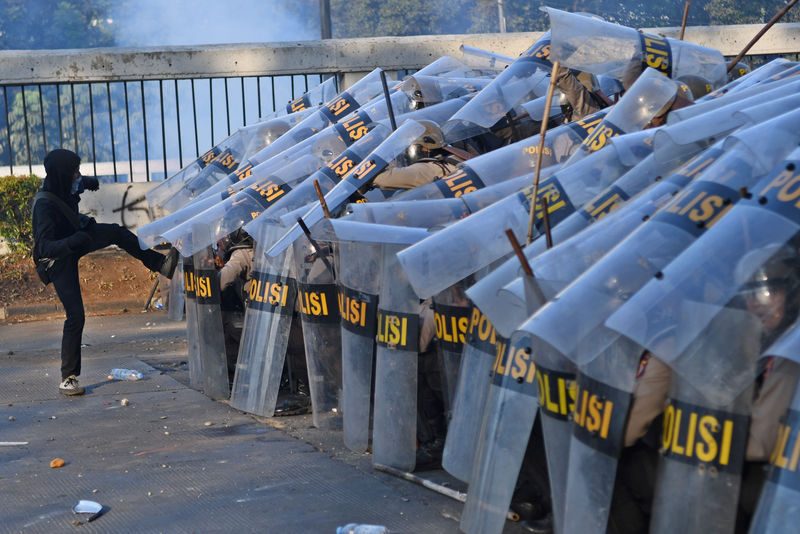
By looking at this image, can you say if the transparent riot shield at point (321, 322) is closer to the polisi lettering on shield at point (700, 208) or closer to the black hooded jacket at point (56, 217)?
the black hooded jacket at point (56, 217)

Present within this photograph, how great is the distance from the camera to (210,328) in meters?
6.51

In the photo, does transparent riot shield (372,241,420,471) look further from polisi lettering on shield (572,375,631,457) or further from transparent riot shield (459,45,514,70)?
transparent riot shield (459,45,514,70)

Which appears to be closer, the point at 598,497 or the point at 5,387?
the point at 598,497

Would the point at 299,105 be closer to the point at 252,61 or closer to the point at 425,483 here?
the point at 252,61

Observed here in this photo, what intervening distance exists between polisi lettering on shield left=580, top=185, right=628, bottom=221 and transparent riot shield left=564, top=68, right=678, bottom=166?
3.05 feet

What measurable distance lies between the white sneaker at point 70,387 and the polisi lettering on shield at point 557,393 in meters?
4.45

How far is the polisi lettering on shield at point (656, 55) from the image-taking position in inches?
232

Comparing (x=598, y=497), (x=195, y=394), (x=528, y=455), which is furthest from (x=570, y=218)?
(x=195, y=394)

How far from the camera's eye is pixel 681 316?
2.83m

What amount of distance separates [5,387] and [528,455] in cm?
486

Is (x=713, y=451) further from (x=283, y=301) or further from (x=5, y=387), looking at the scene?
(x=5, y=387)

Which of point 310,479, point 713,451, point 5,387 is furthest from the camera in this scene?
point 5,387

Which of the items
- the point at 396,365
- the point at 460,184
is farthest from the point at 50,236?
the point at 396,365

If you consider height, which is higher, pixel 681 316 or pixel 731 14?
pixel 731 14
